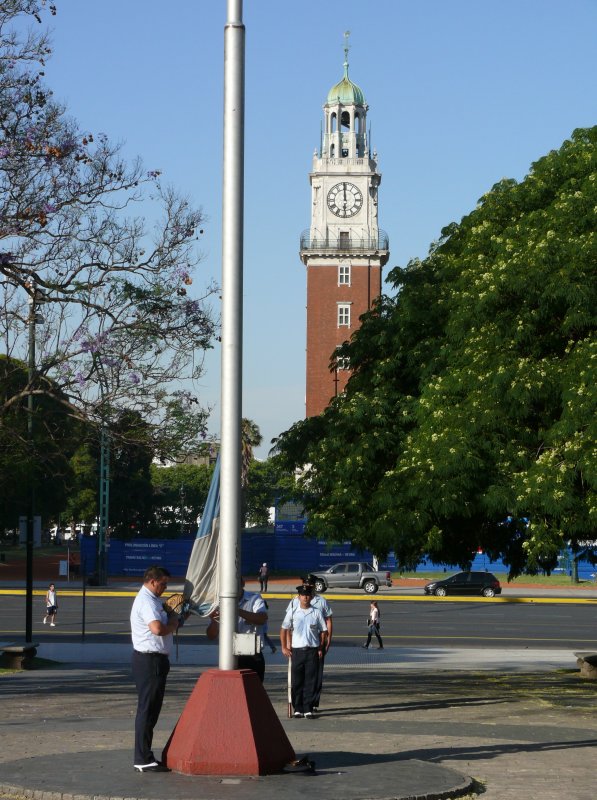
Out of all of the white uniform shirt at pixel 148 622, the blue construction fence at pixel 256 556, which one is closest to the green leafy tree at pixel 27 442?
the white uniform shirt at pixel 148 622

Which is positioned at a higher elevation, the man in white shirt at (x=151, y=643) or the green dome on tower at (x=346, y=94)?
the green dome on tower at (x=346, y=94)

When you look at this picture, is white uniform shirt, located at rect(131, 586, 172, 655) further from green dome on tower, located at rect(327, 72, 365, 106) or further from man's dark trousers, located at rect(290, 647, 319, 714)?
green dome on tower, located at rect(327, 72, 365, 106)

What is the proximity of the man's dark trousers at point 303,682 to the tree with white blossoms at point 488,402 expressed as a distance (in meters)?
3.86

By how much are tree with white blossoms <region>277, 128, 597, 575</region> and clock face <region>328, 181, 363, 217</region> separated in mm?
79666

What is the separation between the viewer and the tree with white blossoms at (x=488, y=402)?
58.4ft

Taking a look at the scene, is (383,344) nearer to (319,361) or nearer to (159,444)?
(159,444)

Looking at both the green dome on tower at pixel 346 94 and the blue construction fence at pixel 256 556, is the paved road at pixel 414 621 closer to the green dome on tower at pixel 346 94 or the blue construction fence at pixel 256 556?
the blue construction fence at pixel 256 556

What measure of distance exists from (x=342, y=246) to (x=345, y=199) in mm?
5694

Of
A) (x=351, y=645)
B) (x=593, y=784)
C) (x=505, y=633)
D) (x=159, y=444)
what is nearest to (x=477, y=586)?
(x=505, y=633)

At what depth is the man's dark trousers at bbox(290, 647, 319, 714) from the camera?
15.2m

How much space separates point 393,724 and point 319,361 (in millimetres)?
82420

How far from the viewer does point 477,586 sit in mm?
51969

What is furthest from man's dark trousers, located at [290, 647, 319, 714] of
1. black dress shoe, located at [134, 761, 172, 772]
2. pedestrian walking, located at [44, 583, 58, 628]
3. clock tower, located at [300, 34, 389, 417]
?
clock tower, located at [300, 34, 389, 417]

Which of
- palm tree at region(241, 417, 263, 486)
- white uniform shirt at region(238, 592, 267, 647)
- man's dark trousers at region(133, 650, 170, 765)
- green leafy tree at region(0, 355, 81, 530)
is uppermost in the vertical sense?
palm tree at region(241, 417, 263, 486)
